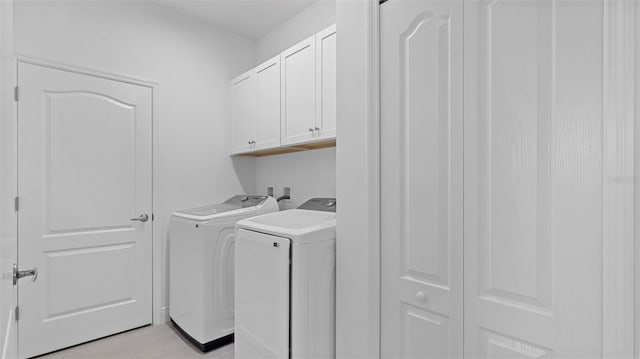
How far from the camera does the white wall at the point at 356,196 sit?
1423mm

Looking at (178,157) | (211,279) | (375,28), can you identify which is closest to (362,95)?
(375,28)

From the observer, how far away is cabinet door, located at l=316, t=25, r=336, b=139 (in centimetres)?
219

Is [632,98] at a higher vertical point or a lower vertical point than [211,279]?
higher

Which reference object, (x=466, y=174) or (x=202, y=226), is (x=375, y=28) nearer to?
(x=466, y=174)

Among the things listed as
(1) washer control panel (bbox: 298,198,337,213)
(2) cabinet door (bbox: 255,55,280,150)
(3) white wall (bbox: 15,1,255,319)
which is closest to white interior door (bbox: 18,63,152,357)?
(3) white wall (bbox: 15,1,255,319)

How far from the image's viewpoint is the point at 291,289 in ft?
5.12

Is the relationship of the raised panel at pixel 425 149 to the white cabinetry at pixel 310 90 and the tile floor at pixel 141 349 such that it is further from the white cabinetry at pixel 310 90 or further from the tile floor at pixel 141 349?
the tile floor at pixel 141 349

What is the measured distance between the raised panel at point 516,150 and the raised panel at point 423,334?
0.76 feet

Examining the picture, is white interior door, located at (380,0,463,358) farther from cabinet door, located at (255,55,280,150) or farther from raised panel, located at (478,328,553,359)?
cabinet door, located at (255,55,280,150)

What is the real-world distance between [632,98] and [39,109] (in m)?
3.11

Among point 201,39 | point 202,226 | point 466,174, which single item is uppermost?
point 201,39

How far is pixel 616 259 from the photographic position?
2.86 ft

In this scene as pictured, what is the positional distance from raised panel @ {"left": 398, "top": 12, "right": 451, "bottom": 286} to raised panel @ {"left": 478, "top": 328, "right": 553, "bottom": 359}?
0.72 feet

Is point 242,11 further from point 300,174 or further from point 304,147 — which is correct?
point 300,174
